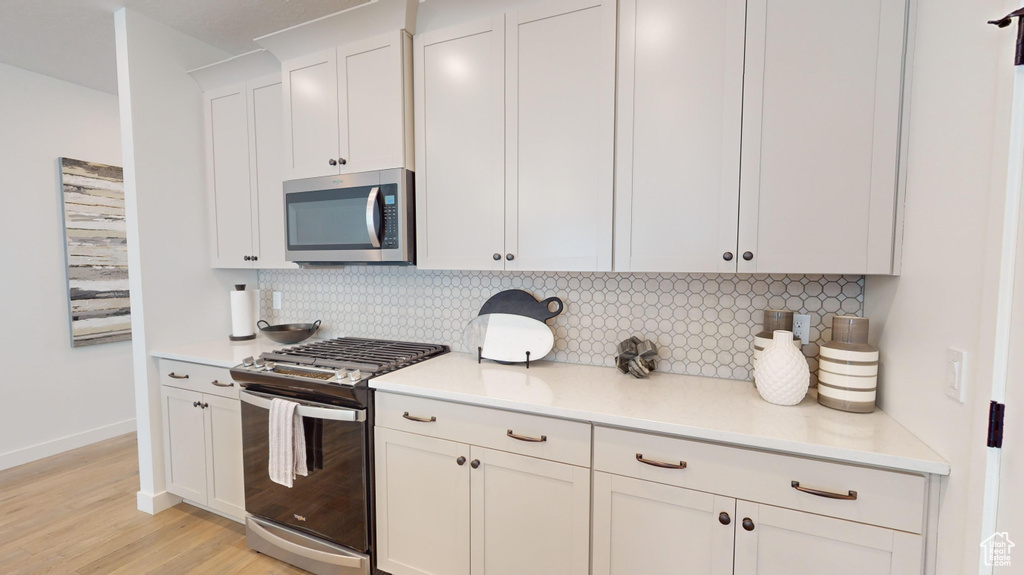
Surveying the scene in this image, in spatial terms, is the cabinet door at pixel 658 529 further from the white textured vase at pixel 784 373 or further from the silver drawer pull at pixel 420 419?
the silver drawer pull at pixel 420 419

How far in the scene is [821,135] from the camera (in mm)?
1373

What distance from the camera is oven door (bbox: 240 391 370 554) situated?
181cm

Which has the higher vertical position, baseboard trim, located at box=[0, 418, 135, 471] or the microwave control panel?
the microwave control panel

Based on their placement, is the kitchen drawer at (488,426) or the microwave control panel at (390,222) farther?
the microwave control panel at (390,222)

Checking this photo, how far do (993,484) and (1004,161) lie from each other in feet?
2.22

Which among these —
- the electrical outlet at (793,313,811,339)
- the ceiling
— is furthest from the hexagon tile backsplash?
the ceiling

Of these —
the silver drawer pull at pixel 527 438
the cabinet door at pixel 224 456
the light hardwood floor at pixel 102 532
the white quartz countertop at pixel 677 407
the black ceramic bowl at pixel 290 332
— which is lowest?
the light hardwood floor at pixel 102 532

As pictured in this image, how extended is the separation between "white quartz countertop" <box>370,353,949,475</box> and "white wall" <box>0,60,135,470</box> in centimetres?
328

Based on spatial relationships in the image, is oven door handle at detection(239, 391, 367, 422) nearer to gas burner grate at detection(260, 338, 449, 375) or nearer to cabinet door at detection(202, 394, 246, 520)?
gas burner grate at detection(260, 338, 449, 375)

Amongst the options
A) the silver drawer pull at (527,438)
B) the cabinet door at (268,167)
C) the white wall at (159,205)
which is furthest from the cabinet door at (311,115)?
the silver drawer pull at (527,438)

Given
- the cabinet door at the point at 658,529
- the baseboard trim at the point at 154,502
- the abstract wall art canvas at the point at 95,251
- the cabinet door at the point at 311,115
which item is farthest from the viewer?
the abstract wall art canvas at the point at 95,251

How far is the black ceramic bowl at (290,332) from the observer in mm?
2516

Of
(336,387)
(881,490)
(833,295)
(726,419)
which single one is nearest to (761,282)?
(833,295)

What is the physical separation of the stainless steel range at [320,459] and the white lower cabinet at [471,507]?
9 cm
